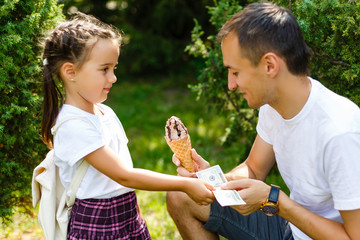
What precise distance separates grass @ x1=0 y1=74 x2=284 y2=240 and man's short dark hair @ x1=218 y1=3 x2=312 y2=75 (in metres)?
1.97

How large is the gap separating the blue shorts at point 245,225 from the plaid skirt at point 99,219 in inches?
23.7

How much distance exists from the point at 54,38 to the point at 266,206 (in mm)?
1613

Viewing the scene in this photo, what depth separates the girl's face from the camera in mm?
2512

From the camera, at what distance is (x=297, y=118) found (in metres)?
2.40

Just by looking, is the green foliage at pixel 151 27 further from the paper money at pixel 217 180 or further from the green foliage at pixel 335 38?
the paper money at pixel 217 180

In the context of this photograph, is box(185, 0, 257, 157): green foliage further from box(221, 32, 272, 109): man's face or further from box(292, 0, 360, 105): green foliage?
box(221, 32, 272, 109): man's face

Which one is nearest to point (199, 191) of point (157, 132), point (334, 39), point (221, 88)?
point (334, 39)

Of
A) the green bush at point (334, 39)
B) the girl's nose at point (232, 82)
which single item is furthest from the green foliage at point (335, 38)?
the girl's nose at point (232, 82)

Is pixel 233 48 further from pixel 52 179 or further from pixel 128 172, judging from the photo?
pixel 52 179

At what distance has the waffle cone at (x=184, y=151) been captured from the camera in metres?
2.80

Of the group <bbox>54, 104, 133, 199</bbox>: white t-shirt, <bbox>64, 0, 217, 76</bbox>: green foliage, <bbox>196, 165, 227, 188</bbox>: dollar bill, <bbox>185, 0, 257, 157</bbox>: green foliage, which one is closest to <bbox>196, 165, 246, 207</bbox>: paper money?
<bbox>196, 165, 227, 188</bbox>: dollar bill

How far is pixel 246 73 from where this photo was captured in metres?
2.45

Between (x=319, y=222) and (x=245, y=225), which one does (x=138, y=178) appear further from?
(x=319, y=222)

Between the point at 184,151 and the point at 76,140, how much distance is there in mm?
752
